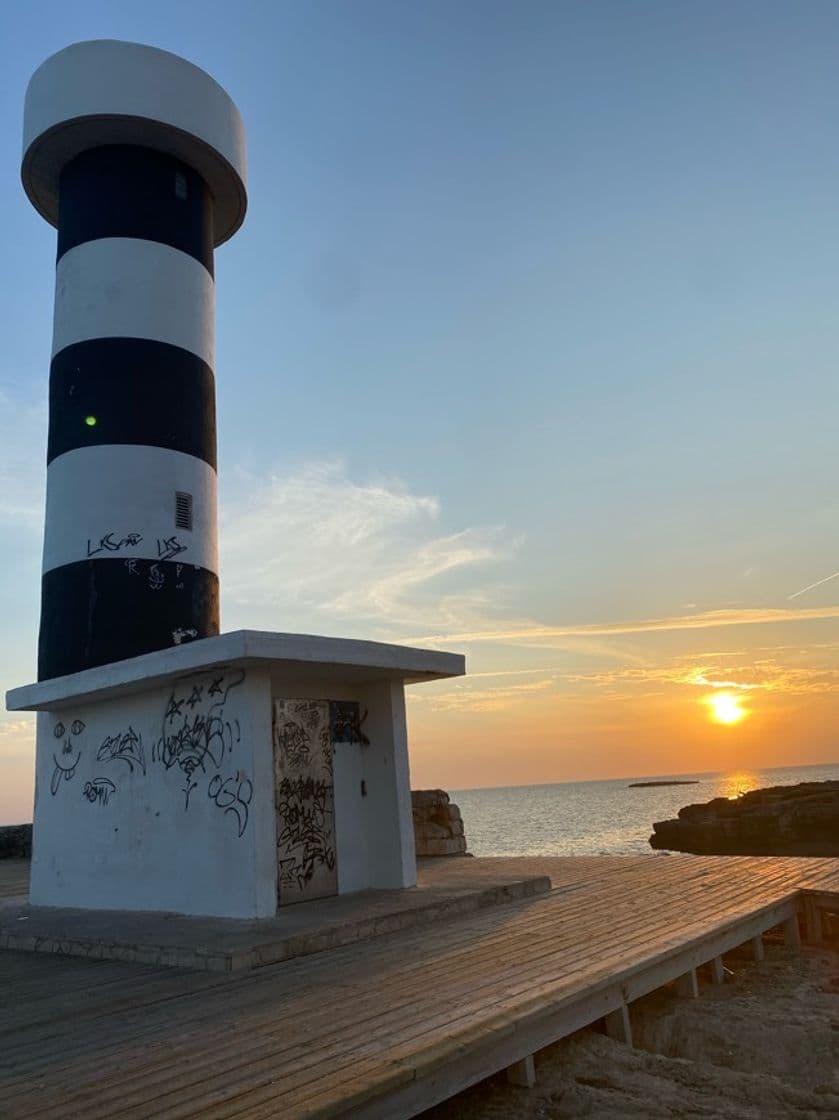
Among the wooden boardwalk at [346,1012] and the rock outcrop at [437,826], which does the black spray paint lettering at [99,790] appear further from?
the rock outcrop at [437,826]

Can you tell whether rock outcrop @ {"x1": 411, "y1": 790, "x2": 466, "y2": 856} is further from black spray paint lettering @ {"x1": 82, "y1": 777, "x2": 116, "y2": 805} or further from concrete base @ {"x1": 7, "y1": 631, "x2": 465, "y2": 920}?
black spray paint lettering @ {"x1": 82, "y1": 777, "x2": 116, "y2": 805}

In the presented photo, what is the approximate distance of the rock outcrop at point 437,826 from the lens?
53.3 ft

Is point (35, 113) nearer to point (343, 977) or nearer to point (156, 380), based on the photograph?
point (156, 380)

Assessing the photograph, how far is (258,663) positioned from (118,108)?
33.2ft

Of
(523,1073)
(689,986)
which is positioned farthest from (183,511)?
(523,1073)

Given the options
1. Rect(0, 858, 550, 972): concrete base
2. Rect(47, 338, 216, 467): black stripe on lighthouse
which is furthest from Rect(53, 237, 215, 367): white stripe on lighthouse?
Rect(0, 858, 550, 972): concrete base

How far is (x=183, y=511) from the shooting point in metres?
13.0

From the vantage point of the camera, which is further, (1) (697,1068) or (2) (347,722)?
(2) (347,722)

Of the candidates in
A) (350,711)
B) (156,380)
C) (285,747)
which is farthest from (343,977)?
(156,380)

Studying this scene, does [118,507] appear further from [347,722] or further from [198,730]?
[347,722]

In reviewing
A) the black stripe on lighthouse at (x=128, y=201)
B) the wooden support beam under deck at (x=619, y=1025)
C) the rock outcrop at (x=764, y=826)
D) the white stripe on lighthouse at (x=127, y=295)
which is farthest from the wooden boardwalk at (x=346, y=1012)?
the rock outcrop at (x=764, y=826)

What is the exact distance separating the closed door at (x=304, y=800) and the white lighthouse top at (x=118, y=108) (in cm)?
999

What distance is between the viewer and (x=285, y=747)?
34.2 feet

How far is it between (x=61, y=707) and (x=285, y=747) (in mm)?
3687
